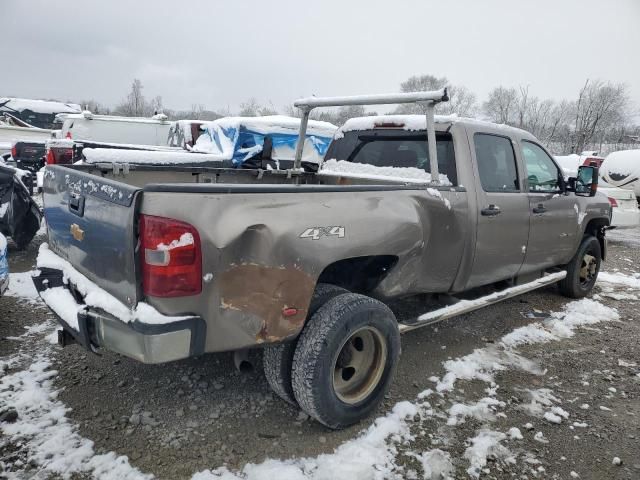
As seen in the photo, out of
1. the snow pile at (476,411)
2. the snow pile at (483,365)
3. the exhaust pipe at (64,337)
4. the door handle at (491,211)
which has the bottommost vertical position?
the snow pile at (476,411)

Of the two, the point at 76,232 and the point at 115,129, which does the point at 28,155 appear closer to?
the point at 115,129

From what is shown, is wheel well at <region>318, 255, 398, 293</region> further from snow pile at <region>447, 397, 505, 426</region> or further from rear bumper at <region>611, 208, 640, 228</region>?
rear bumper at <region>611, 208, 640, 228</region>

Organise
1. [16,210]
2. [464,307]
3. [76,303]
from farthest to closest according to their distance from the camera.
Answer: [16,210] < [464,307] < [76,303]

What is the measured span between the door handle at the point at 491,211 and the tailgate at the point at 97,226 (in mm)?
2635

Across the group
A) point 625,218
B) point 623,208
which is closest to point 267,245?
point 625,218

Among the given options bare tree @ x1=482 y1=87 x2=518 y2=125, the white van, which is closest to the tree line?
bare tree @ x1=482 y1=87 x2=518 y2=125

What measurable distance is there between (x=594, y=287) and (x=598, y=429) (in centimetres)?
395

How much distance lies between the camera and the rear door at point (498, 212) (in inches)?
148

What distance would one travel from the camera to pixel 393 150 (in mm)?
4105

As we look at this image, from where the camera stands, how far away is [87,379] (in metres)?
3.28

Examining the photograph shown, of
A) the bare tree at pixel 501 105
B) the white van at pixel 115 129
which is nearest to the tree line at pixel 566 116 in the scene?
the bare tree at pixel 501 105

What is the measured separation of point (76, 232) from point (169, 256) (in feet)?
3.20

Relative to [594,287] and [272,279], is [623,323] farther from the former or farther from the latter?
[272,279]

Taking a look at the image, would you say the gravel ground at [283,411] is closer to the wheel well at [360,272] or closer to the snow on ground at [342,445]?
the snow on ground at [342,445]
